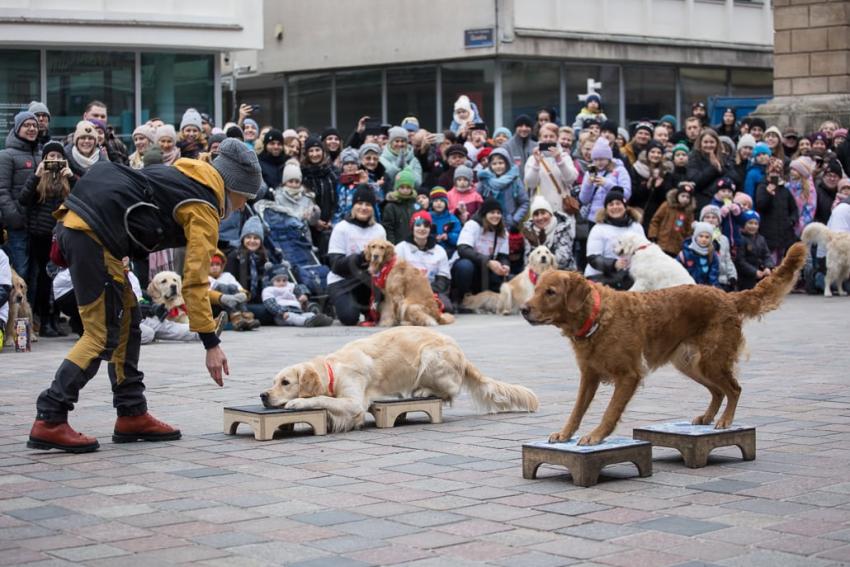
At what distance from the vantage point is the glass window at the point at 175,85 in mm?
22844

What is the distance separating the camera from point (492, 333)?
15.5m

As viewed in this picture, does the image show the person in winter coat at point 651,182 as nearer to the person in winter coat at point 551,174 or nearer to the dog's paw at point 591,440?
the person in winter coat at point 551,174

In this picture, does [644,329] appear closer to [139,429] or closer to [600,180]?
[139,429]

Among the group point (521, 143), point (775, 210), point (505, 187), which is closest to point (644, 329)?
point (505, 187)

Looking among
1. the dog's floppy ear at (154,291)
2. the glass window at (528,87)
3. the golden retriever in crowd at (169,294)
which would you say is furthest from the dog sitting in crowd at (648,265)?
the glass window at (528,87)

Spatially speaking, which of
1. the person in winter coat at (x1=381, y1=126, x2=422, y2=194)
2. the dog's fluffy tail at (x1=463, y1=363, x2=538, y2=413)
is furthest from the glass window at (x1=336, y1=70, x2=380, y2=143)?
the dog's fluffy tail at (x1=463, y1=363, x2=538, y2=413)

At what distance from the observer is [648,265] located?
16781 mm

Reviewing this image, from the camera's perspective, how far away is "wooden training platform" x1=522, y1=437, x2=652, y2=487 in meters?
6.76

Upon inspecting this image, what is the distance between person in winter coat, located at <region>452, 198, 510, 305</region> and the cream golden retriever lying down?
8.93 m

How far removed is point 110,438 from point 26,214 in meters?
6.99

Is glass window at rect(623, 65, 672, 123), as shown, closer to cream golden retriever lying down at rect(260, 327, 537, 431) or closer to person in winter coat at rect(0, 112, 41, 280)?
person in winter coat at rect(0, 112, 41, 280)

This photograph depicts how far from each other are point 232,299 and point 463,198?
4.18 meters

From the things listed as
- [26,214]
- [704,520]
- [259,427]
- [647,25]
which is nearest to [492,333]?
[26,214]

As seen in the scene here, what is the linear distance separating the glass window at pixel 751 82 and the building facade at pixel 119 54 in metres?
17.3
